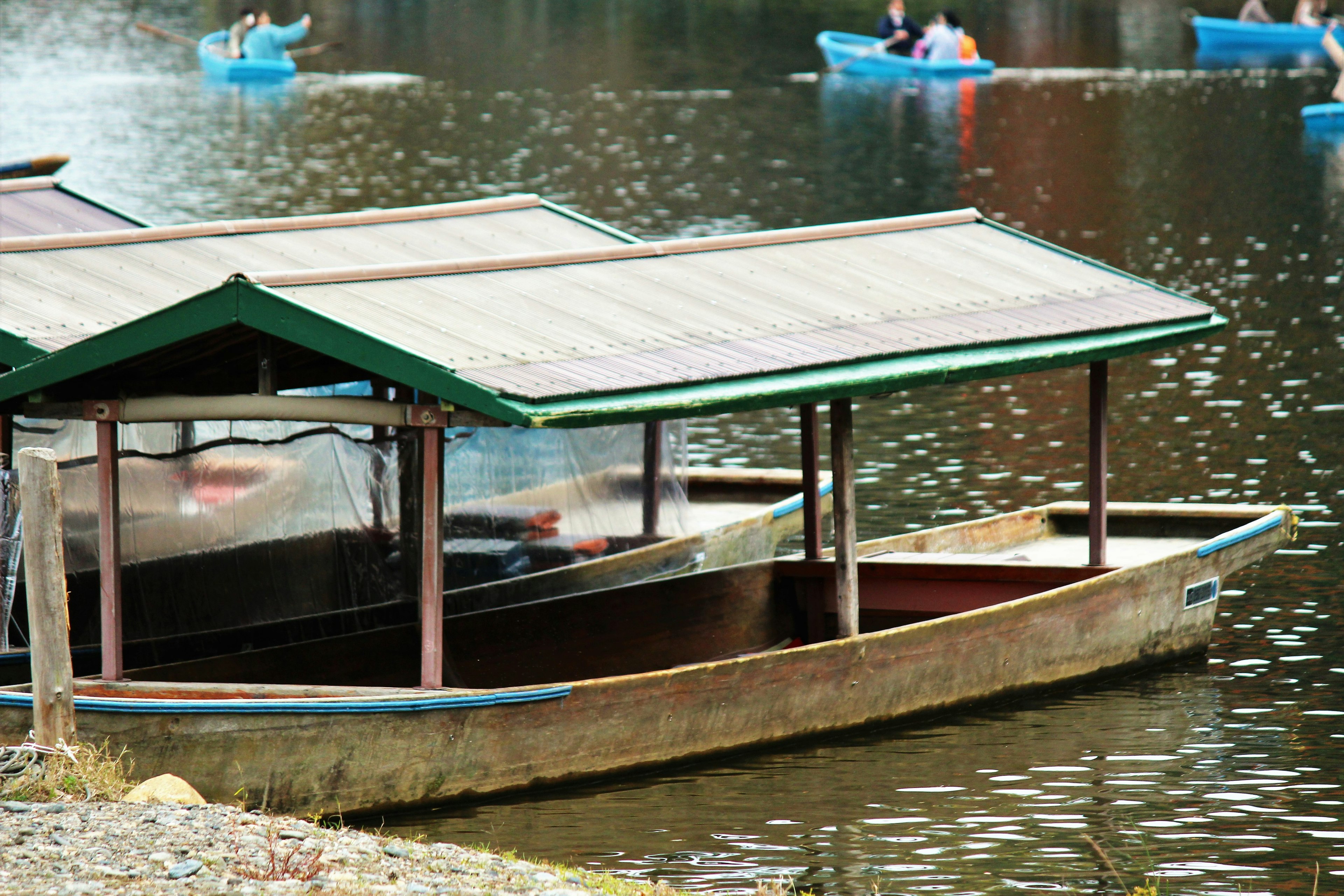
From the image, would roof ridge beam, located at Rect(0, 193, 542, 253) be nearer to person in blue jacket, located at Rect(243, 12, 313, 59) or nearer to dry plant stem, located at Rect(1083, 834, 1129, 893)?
dry plant stem, located at Rect(1083, 834, 1129, 893)

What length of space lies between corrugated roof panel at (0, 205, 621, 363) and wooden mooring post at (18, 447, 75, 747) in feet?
7.36

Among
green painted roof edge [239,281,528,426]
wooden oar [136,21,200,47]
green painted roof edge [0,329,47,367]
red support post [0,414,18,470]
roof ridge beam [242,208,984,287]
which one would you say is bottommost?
red support post [0,414,18,470]

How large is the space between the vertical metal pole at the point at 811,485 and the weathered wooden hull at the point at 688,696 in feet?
0.78

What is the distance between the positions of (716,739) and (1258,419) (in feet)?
38.1

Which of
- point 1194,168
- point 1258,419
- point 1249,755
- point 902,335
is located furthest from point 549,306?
point 1194,168

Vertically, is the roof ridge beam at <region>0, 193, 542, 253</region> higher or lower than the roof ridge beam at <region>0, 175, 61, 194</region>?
lower

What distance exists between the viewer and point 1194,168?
40.3 m

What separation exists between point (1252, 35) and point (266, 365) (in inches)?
2312

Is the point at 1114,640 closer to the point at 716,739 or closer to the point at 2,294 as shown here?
the point at 716,739

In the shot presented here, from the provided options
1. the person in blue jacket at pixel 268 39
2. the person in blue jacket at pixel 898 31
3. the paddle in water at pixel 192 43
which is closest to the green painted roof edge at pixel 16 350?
the person in blue jacket at pixel 268 39

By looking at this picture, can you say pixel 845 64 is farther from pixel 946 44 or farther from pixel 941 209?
pixel 941 209

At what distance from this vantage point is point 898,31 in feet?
199

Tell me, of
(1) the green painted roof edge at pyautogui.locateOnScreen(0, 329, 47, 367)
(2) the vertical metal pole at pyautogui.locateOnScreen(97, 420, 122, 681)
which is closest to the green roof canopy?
(2) the vertical metal pole at pyautogui.locateOnScreen(97, 420, 122, 681)

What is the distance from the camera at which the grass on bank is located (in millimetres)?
9867
